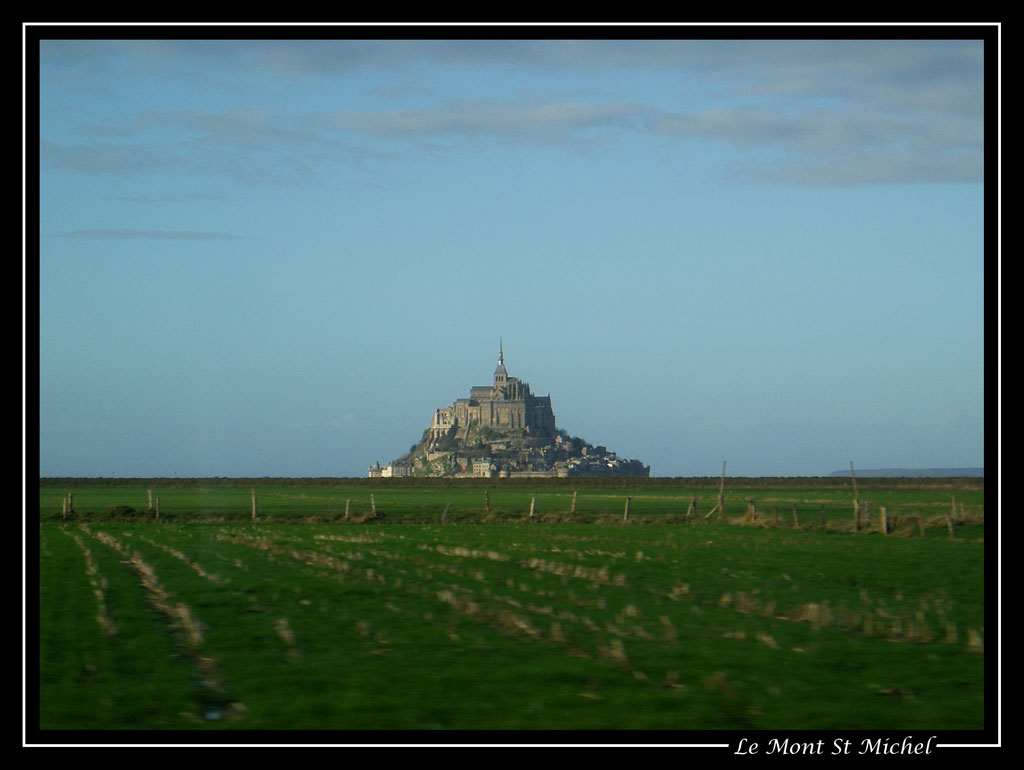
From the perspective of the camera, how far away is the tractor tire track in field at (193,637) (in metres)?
10.1

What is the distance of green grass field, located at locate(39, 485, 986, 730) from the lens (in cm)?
999

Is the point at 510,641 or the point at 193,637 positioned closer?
the point at 510,641

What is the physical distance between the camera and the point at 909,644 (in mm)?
13688

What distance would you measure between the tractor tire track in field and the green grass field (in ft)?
0.16

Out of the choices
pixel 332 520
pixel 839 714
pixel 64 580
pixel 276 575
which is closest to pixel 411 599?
pixel 276 575

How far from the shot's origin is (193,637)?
14086 mm

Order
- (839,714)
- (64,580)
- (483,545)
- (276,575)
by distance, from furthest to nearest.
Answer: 1. (483,545)
2. (276,575)
3. (64,580)
4. (839,714)

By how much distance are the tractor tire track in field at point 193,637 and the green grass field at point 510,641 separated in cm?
5

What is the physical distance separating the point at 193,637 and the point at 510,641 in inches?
164

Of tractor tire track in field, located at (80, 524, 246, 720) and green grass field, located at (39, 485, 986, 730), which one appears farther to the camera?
tractor tire track in field, located at (80, 524, 246, 720)

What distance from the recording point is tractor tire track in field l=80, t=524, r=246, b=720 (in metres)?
10.1

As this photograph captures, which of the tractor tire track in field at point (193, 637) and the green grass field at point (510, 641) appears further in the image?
the tractor tire track in field at point (193, 637)
